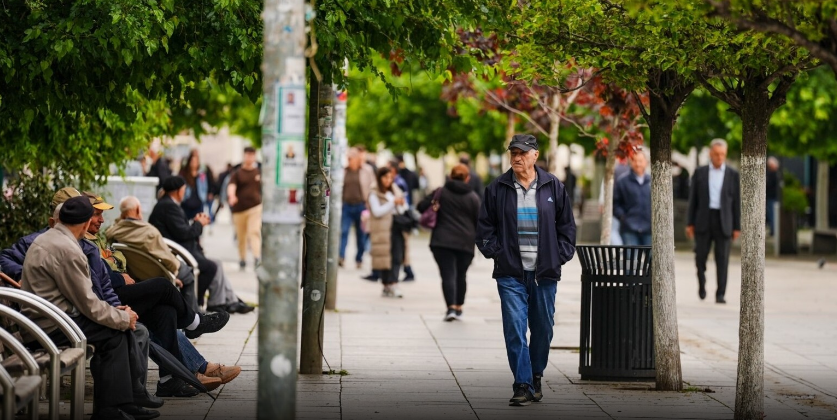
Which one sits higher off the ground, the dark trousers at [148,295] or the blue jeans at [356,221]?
the blue jeans at [356,221]

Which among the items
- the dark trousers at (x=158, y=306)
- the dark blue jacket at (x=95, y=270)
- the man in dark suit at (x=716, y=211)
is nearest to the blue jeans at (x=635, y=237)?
the man in dark suit at (x=716, y=211)

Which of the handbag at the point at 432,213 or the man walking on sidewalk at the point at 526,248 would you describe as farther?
the handbag at the point at 432,213

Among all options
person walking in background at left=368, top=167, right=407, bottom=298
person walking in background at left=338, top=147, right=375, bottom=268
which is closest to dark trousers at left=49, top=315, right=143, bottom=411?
person walking in background at left=368, top=167, right=407, bottom=298

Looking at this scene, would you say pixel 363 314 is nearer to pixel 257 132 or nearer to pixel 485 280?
pixel 485 280

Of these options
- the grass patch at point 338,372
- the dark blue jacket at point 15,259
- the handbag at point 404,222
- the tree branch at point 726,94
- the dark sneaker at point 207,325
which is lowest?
the grass patch at point 338,372

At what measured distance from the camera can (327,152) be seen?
9.45 meters

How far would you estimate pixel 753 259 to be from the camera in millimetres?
7766

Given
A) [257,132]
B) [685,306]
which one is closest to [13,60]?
[685,306]

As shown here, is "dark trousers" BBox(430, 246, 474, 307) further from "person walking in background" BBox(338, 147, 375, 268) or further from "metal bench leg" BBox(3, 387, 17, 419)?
"metal bench leg" BBox(3, 387, 17, 419)

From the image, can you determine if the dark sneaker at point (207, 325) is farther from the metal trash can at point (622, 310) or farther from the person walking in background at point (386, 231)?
the person walking in background at point (386, 231)

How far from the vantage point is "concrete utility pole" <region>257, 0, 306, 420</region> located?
5191mm

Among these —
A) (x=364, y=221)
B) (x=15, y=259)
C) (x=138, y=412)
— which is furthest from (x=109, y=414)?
(x=364, y=221)

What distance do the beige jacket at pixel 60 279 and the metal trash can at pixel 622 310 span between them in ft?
11.5

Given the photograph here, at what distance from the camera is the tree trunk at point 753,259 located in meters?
7.77
